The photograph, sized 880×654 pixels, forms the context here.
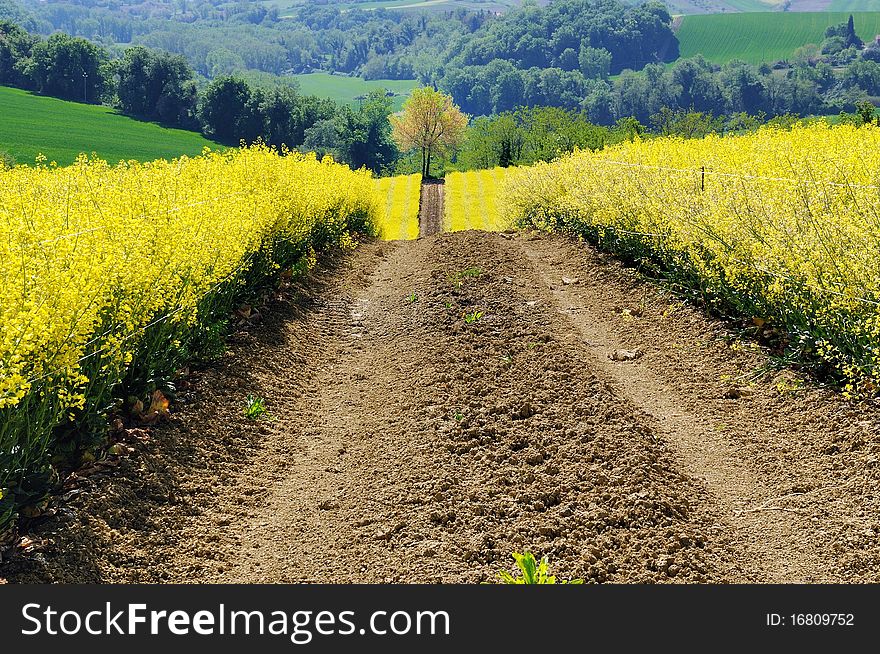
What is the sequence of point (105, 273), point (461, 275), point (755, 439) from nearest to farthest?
point (105, 273)
point (755, 439)
point (461, 275)

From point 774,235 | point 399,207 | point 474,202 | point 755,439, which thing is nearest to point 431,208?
point 399,207

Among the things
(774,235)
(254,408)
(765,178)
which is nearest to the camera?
(254,408)

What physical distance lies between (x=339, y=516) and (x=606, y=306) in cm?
853

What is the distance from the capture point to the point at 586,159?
85.1 feet

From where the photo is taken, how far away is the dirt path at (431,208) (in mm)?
44188

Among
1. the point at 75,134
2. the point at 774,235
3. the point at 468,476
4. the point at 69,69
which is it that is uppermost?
the point at 69,69

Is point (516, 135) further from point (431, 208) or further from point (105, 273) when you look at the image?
point (105, 273)

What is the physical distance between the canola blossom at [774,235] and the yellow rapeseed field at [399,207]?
1650 centimetres

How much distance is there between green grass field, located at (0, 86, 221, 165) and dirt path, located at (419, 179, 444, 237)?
26.2 meters

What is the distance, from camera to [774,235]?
10.4m

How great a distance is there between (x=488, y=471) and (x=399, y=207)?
145 ft

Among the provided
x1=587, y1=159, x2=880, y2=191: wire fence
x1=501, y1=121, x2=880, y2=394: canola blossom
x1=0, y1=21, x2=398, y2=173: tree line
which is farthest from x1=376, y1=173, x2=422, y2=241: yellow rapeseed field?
x1=0, y1=21, x2=398, y2=173: tree line

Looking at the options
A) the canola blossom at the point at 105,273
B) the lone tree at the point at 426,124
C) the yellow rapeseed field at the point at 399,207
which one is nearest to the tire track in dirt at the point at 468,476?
the canola blossom at the point at 105,273

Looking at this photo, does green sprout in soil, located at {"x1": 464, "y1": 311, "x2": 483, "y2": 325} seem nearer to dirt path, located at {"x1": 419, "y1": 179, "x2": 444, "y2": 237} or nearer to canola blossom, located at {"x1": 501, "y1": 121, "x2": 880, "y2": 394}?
canola blossom, located at {"x1": 501, "y1": 121, "x2": 880, "y2": 394}
